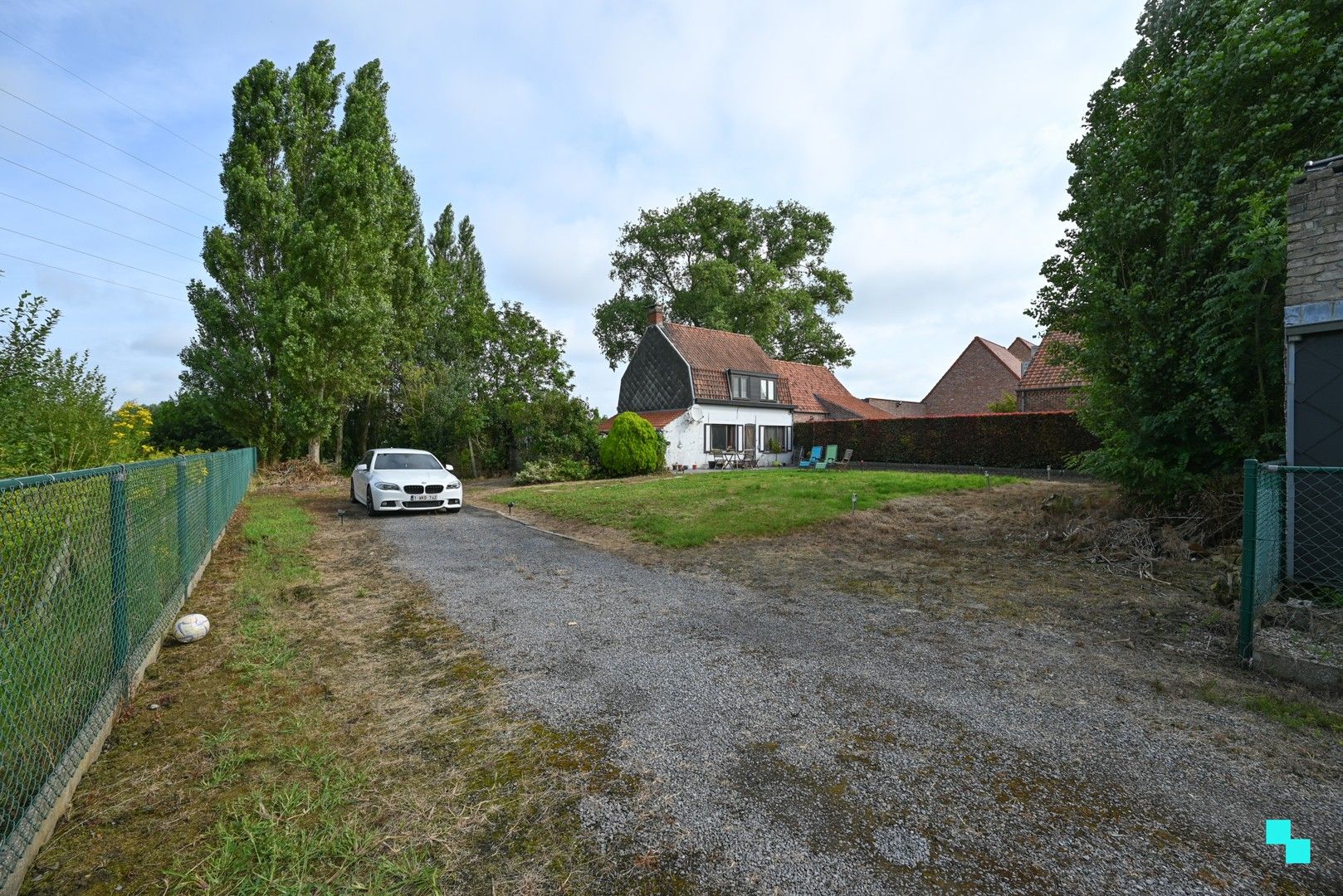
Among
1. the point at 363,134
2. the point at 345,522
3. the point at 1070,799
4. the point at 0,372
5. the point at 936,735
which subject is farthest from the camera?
the point at 363,134

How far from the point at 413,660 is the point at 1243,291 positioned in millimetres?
9867

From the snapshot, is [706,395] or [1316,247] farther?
[706,395]

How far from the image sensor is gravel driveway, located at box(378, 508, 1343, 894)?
223cm

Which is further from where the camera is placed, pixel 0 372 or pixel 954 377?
pixel 954 377

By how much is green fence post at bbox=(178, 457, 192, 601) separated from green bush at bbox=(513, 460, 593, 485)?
15.3m

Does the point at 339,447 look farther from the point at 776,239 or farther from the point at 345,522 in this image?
the point at 776,239

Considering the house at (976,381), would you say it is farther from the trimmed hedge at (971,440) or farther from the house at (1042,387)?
the trimmed hedge at (971,440)

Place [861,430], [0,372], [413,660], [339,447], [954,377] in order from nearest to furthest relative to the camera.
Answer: [413,660], [0,372], [339,447], [861,430], [954,377]

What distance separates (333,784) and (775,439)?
29.5 metres

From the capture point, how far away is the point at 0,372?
665cm

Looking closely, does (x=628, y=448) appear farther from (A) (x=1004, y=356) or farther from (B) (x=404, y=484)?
(A) (x=1004, y=356)

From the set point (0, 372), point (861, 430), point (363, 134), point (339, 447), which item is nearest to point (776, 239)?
point (861, 430)

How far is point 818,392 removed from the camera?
120 ft

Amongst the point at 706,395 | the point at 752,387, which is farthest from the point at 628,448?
the point at 752,387
